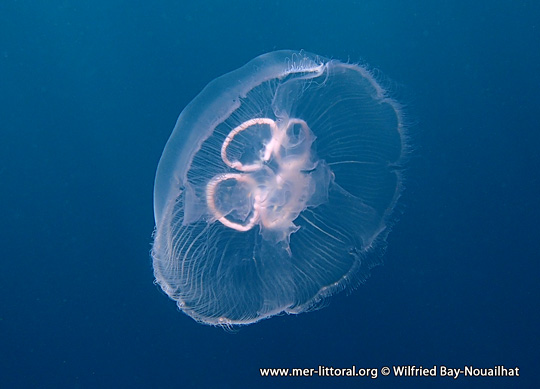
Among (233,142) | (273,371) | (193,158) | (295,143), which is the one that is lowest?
(273,371)

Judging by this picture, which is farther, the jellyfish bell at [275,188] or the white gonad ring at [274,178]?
the white gonad ring at [274,178]

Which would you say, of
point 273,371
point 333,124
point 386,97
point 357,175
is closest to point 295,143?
point 333,124

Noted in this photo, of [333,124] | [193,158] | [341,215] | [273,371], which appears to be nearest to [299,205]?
[341,215]

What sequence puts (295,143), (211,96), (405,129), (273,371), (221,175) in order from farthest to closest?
1. (273,371)
2. (405,129)
3. (295,143)
4. (221,175)
5. (211,96)

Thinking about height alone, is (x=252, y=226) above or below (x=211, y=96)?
below

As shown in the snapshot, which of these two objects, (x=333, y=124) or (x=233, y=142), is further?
(x=333, y=124)

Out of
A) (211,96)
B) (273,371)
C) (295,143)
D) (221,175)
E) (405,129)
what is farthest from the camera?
(273,371)

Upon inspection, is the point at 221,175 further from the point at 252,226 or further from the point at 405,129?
the point at 405,129

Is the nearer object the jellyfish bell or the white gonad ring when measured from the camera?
the jellyfish bell
